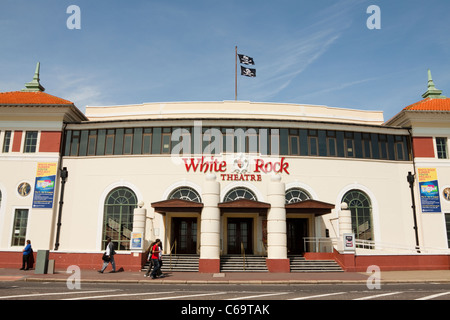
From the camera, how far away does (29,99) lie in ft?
82.7

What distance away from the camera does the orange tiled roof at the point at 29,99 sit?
24328 mm

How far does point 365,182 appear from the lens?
24.2 meters

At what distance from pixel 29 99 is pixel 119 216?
10524 mm

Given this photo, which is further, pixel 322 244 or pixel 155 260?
pixel 322 244

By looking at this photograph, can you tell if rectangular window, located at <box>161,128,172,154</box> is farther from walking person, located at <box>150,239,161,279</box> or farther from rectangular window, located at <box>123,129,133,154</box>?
walking person, located at <box>150,239,161,279</box>

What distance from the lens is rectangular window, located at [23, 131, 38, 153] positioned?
24.2m

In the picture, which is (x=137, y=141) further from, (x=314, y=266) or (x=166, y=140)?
(x=314, y=266)

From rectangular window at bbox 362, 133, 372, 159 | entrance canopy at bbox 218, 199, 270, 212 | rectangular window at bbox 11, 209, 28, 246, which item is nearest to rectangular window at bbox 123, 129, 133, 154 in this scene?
rectangular window at bbox 11, 209, 28, 246

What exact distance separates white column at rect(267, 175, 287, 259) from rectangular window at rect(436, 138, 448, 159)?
40.7ft

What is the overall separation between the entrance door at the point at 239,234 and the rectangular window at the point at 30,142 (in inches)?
550

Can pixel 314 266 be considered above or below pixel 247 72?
below

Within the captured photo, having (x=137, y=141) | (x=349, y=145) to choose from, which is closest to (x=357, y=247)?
(x=349, y=145)

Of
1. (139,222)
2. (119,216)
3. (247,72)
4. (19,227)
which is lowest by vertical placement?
(19,227)

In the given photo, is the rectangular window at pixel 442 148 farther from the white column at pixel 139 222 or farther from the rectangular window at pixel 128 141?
the rectangular window at pixel 128 141
